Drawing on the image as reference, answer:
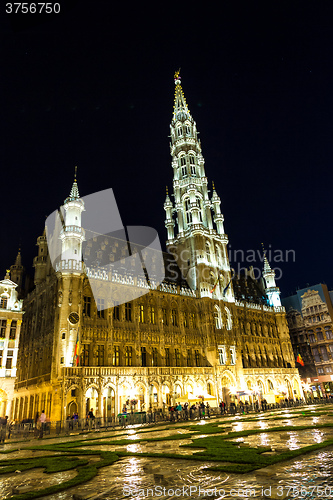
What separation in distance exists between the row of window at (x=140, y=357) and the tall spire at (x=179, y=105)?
52076mm

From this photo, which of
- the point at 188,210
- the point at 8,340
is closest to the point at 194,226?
the point at 188,210

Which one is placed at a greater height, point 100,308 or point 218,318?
point 218,318

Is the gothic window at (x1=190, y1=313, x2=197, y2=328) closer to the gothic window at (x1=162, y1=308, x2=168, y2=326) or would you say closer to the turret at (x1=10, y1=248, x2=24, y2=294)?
the gothic window at (x1=162, y1=308, x2=168, y2=326)

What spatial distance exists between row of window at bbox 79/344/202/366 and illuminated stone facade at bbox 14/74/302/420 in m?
0.12

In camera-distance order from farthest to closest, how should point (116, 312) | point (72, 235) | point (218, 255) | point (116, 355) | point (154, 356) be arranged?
1. point (218, 255)
2. point (154, 356)
3. point (116, 312)
4. point (72, 235)
5. point (116, 355)

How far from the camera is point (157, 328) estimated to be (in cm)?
4897

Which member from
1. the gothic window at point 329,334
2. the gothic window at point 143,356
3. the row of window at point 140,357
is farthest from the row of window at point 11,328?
the gothic window at point 329,334

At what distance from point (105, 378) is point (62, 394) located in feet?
17.9

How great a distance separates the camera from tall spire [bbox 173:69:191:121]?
7762cm

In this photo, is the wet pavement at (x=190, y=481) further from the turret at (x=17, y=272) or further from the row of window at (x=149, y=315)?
the turret at (x=17, y=272)

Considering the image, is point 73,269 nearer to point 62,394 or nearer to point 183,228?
point 62,394

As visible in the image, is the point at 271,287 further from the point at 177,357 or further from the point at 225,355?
the point at 177,357

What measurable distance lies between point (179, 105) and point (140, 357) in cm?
6029

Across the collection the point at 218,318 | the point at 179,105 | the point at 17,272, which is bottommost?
the point at 218,318
